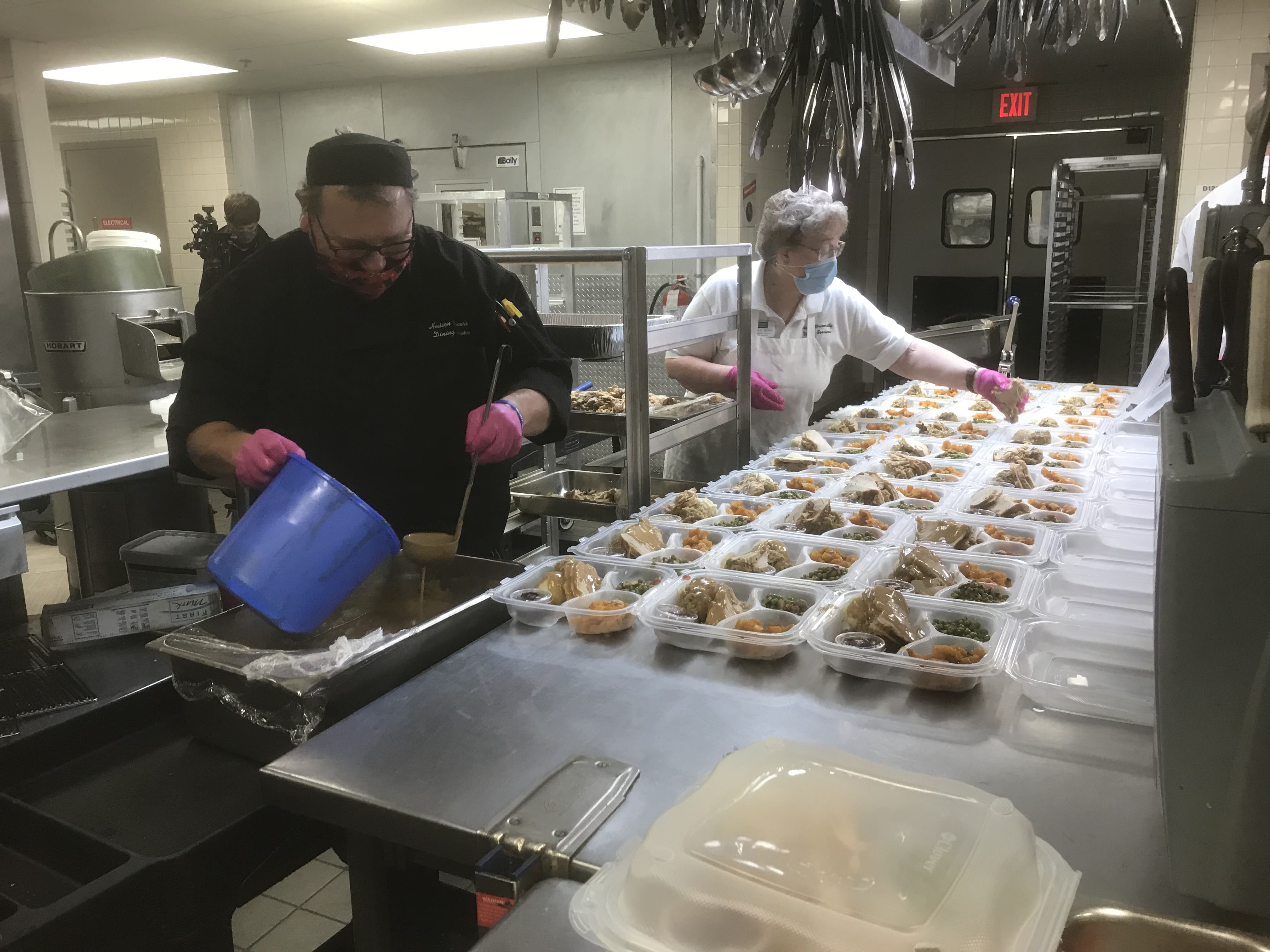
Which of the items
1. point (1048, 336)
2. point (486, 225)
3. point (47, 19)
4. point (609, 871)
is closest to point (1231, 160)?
point (1048, 336)

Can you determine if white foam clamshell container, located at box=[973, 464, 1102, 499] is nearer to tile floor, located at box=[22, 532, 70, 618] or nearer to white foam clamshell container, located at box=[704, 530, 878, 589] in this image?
white foam clamshell container, located at box=[704, 530, 878, 589]

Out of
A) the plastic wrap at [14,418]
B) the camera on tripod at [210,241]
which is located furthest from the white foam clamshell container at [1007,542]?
the camera on tripod at [210,241]

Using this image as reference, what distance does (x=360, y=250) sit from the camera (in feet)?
6.21

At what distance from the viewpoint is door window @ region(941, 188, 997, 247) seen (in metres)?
7.67

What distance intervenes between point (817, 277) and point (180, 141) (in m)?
7.52

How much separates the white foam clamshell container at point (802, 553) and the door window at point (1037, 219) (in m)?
6.49

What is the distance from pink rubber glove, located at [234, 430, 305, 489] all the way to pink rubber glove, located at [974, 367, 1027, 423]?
2.33m

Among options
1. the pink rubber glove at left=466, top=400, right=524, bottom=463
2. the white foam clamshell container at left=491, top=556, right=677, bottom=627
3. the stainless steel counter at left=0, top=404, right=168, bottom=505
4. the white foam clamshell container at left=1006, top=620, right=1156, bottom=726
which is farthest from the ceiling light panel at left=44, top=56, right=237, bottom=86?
the white foam clamshell container at left=1006, top=620, right=1156, bottom=726

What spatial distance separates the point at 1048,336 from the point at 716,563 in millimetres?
5490

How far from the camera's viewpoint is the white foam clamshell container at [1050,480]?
88.9 inches

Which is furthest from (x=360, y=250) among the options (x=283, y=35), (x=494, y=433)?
(x=283, y=35)

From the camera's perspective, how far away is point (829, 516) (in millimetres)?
2010

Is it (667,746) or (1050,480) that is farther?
(1050,480)

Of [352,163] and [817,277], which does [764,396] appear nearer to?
[817,277]
